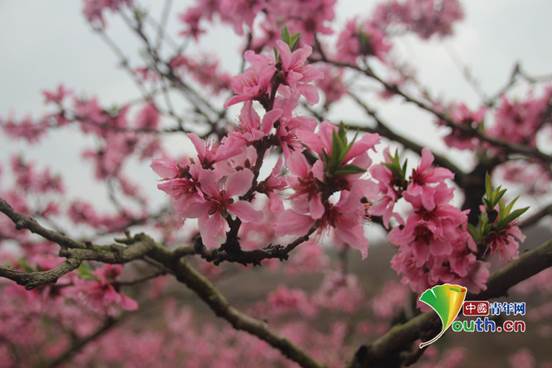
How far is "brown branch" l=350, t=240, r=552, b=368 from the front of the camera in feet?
4.80

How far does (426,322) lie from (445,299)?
10.4 inches

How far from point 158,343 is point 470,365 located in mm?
12319

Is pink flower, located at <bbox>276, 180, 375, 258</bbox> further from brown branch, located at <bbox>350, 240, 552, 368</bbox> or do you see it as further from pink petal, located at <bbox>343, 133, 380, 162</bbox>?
brown branch, located at <bbox>350, 240, 552, 368</bbox>

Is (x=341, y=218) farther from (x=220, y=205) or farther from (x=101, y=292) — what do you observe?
(x=101, y=292)

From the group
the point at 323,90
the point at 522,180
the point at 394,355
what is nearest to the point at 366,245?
the point at 394,355

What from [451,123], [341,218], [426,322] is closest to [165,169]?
[341,218]

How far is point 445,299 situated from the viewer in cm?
146

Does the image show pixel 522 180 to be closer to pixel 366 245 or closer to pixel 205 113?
pixel 205 113

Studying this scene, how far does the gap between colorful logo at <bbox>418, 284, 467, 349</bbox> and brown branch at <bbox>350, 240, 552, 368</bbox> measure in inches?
3.9

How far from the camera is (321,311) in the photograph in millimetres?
19000

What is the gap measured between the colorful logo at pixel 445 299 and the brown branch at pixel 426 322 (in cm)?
10

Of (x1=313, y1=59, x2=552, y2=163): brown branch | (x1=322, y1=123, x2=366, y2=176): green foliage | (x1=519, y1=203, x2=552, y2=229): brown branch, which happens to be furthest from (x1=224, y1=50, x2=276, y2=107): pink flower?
(x1=519, y1=203, x2=552, y2=229): brown branch

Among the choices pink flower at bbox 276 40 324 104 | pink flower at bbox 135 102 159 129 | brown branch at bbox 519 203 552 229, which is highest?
pink flower at bbox 135 102 159 129

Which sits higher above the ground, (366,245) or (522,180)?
(522,180)
